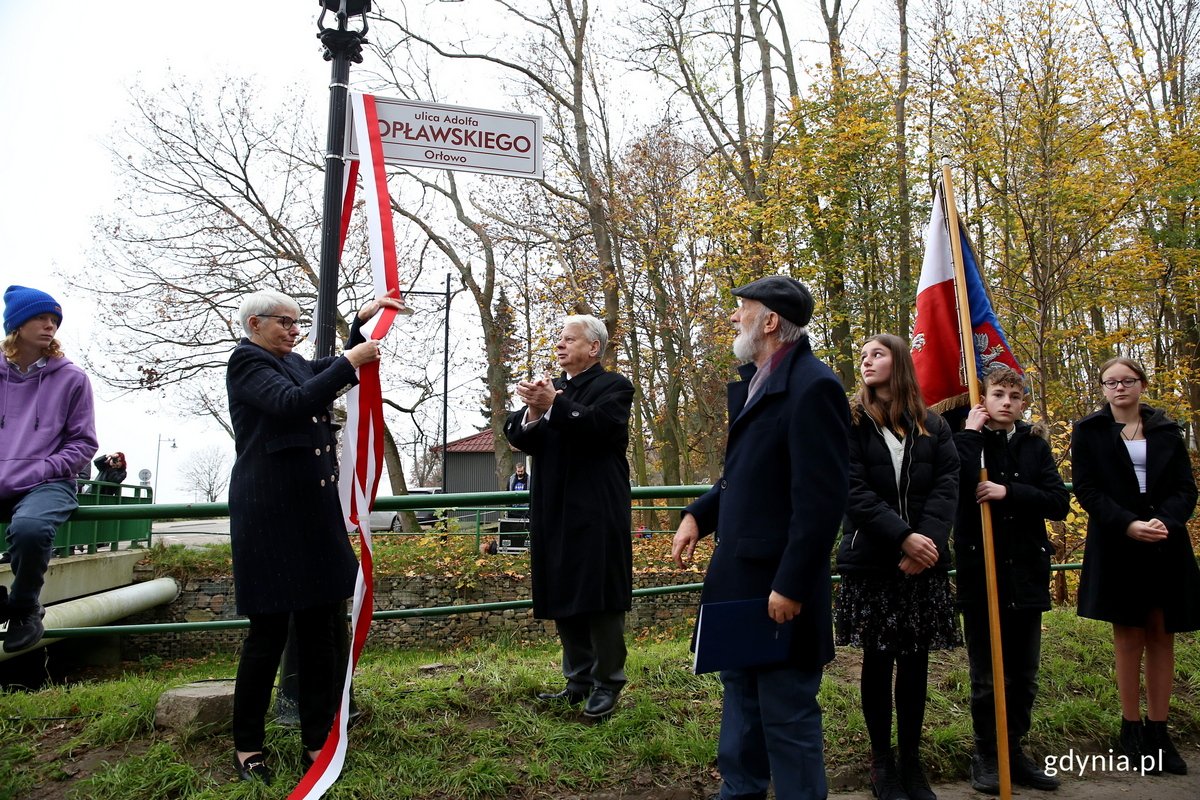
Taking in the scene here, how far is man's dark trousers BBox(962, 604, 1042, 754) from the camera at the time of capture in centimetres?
404

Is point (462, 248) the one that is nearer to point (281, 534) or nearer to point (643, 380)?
point (643, 380)

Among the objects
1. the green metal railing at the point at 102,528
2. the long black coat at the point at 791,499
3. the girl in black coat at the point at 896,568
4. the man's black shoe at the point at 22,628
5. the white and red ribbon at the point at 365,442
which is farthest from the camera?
the green metal railing at the point at 102,528

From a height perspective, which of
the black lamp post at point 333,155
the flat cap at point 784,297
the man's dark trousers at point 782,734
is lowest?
the man's dark trousers at point 782,734

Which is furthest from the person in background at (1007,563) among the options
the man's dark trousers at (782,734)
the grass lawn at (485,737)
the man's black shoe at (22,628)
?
the man's black shoe at (22,628)

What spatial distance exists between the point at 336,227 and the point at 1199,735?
16.9 feet

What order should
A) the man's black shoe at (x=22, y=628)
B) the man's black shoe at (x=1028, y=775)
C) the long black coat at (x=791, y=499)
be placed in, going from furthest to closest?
the man's black shoe at (x=1028, y=775), the man's black shoe at (x=22, y=628), the long black coat at (x=791, y=499)

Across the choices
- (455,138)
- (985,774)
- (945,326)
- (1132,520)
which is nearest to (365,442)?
(455,138)

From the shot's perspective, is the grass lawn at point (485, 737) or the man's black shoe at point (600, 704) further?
the man's black shoe at point (600, 704)

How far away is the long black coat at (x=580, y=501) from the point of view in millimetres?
4105

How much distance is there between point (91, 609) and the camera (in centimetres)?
1380

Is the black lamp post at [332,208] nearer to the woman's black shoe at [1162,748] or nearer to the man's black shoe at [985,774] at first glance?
the man's black shoe at [985,774]

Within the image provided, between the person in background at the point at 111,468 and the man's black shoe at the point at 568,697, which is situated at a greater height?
the person in background at the point at 111,468

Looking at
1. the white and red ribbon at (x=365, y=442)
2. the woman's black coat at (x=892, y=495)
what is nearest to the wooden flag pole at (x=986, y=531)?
the woman's black coat at (x=892, y=495)

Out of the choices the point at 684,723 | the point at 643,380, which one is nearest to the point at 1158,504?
the point at 684,723
